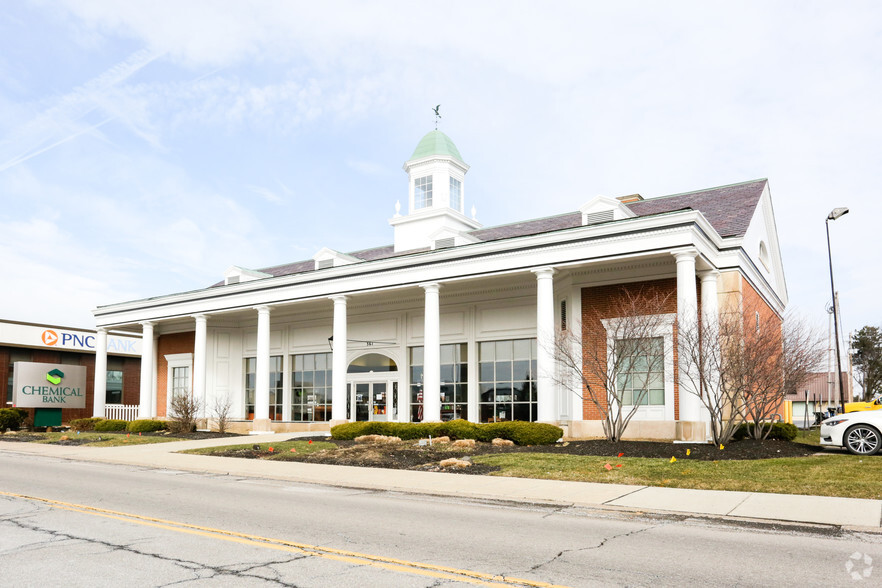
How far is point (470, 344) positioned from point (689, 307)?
35.3 ft

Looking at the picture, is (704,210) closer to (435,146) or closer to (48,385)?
(435,146)

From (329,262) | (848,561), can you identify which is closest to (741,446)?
(848,561)

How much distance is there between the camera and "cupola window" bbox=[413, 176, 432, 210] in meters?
35.3

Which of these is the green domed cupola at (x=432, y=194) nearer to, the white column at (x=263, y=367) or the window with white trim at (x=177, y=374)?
the white column at (x=263, y=367)

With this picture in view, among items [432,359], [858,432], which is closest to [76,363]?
[432,359]

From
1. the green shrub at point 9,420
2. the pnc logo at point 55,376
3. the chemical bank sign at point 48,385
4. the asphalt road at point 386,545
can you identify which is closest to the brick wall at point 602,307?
the asphalt road at point 386,545

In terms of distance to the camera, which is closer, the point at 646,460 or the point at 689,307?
the point at 646,460

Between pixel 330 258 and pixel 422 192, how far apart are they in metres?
6.52

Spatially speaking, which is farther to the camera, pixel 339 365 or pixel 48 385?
pixel 48 385

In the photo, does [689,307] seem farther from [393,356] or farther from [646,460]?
[393,356]

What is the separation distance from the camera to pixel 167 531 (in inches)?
347

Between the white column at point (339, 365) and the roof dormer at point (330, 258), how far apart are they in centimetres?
190

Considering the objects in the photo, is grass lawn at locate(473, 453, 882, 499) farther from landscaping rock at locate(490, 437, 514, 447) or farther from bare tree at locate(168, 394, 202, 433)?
bare tree at locate(168, 394, 202, 433)

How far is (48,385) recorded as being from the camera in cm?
4281
